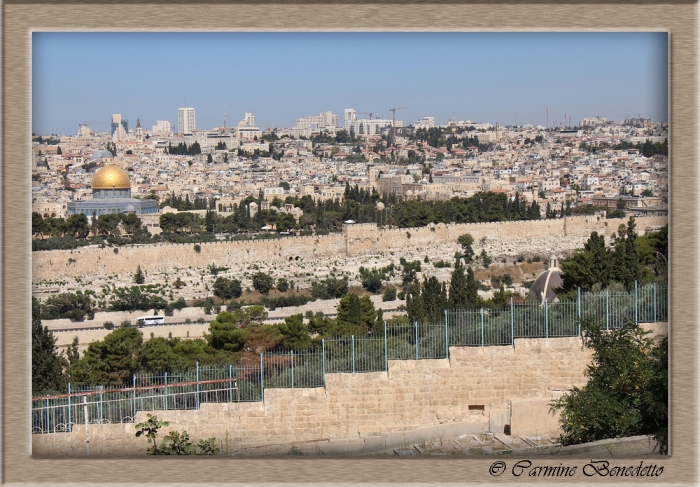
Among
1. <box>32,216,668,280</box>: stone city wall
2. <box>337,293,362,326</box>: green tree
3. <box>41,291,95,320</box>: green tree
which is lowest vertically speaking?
<box>41,291,95,320</box>: green tree

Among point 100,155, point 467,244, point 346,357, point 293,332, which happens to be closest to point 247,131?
point 100,155

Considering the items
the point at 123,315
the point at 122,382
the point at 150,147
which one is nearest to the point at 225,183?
the point at 150,147

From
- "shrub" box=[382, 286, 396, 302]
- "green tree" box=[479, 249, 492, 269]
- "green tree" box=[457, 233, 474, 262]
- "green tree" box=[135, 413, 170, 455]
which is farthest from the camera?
"green tree" box=[457, 233, 474, 262]

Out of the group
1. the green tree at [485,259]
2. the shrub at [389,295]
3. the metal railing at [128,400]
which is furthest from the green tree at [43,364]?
the green tree at [485,259]

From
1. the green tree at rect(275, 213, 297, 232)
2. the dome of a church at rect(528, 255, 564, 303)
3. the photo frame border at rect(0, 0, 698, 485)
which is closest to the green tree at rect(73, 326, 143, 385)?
the photo frame border at rect(0, 0, 698, 485)

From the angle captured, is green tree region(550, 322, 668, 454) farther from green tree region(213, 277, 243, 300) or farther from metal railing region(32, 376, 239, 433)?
green tree region(213, 277, 243, 300)

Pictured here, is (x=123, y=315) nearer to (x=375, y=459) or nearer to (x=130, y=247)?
(x=130, y=247)
